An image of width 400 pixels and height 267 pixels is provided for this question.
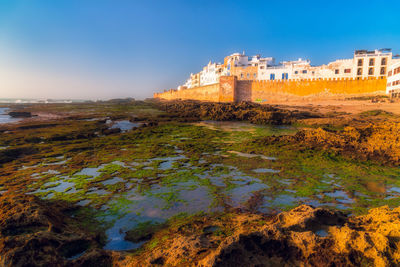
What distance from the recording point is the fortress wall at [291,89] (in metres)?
30.6

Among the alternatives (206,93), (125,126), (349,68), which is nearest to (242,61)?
(206,93)

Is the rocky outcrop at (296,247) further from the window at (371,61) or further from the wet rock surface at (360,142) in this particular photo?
the window at (371,61)

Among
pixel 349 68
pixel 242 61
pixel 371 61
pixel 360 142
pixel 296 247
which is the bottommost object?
pixel 296 247

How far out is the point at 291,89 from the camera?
34.8 metres

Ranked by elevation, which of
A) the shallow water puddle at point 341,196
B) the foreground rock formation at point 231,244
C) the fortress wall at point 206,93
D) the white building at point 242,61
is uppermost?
the white building at point 242,61

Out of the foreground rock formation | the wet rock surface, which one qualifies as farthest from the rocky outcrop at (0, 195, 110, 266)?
the wet rock surface

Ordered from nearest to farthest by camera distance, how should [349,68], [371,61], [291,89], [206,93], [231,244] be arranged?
1. [231,244]
2. [291,89]
3. [371,61]
4. [206,93]
5. [349,68]

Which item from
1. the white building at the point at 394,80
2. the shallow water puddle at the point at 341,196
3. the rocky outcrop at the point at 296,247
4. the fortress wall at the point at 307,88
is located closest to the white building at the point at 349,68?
the white building at the point at 394,80

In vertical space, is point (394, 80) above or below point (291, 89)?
above

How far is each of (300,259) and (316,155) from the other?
5048mm

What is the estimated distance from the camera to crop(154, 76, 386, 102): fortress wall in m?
30.6

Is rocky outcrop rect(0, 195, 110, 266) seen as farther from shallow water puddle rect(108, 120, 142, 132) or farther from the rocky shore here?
shallow water puddle rect(108, 120, 142, 132)

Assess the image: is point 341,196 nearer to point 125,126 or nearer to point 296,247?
point 296,247

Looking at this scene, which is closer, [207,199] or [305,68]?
[207,199]
